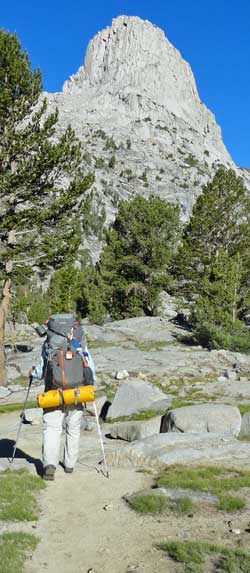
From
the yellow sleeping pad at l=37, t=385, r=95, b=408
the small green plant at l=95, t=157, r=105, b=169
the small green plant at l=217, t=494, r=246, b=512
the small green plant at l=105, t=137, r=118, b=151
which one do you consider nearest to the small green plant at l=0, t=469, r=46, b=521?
the yellow sleeping pad at l=37, t=385, r=95, b=408

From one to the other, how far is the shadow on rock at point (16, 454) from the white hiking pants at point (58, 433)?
50cm

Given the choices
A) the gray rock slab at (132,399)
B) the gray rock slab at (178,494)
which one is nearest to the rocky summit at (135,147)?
the gray rock slab at (132,399)

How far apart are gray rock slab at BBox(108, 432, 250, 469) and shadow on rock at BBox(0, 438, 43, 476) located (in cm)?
140

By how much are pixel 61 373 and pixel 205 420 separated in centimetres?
512

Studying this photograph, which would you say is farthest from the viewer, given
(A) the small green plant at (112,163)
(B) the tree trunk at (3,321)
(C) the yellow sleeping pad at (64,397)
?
(A) the small green plant at (112,163)

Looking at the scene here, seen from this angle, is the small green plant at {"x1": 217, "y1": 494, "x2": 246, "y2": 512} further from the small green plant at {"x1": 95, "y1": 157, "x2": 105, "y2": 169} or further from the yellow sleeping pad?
the small green plant at {"x1": 95, "y1": 157, "x2": 105, "y2": 169}

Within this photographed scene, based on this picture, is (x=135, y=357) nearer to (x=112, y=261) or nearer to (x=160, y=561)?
(x=112, y=261)

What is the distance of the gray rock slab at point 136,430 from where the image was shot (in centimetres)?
1241

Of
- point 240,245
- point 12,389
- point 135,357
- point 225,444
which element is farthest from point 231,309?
point 225,444

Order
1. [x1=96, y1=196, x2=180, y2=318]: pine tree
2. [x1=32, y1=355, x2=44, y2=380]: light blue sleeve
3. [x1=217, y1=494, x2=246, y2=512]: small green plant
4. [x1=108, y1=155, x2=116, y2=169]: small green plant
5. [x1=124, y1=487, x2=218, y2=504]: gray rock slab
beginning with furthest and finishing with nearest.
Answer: [x1=108, y1=155, x2=116, y2=169]: small green plant
[x1=96, y1=196, x2=180, y2=318]: pine tree
[x1=32, y1=355, x2=44, y2=380]: light blue sleeve
[x1=124, y1=487, x2=218, y2=504]: gray rock slab
[x1=217, y1=494, x2=246, y2=512]: small green plant

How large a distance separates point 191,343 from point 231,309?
13.2 feet

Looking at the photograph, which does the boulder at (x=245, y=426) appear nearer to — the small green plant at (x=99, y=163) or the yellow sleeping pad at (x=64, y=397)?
the yellow sleeping pad at (x=64, y=397)

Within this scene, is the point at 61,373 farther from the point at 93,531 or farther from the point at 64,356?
the point at 93,531

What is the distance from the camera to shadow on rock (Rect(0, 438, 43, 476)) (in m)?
9.19
